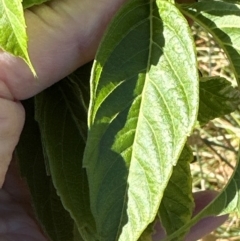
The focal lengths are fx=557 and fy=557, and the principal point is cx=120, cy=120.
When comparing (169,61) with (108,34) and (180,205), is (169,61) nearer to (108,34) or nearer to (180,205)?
(108,34)

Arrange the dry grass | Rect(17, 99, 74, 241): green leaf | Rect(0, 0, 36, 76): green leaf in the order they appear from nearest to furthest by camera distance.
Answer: Rect(0, 0, 36, 76): green leaf → Rect(17, 99, 74, 241): green leaf → the dry grass

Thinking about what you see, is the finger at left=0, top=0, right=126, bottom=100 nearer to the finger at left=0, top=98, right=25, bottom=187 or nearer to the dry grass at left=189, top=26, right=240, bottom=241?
the finger at left=0, top=98, right=25, bottom=187

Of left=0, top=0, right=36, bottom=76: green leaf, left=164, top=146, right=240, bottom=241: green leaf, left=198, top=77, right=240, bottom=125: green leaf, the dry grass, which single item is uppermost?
left=0, top=0, right=36, bottom=76: green leaf

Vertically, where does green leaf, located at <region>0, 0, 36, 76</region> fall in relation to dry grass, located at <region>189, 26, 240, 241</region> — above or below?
above

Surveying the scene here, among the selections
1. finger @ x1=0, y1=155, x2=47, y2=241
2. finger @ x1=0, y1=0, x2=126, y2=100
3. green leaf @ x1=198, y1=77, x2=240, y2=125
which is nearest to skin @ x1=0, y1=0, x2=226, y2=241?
finger @ x1=0, y1=0, x2=126, y2=100

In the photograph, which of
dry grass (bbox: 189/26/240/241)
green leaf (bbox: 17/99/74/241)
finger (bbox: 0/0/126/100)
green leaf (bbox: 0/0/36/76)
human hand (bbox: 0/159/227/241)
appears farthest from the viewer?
dry grass (bbox: 189/26/240/241)

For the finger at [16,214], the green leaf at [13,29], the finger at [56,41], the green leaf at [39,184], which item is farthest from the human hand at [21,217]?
the green leaf at [13,29]

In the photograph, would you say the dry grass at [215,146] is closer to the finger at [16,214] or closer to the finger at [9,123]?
the finger at [16,214]
